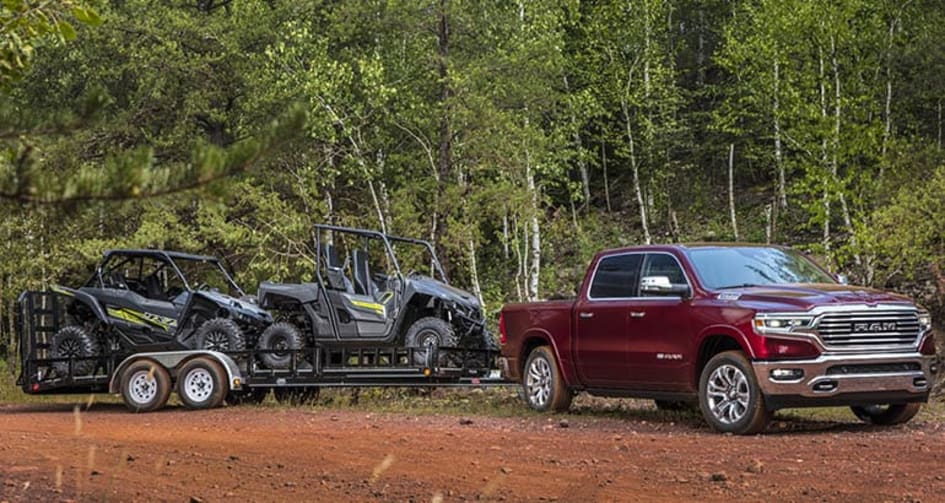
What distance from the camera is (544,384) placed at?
601 inches

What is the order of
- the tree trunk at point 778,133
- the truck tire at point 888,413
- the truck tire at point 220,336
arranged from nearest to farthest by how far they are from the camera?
the truck tire at point 888,413, the truck tire at point 220,336, the tree trunk at point 778,133

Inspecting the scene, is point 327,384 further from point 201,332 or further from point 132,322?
point 132,322

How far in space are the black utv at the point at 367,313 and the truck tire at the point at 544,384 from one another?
1851 mm

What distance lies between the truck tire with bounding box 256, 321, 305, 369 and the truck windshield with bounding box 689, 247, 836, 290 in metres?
6.72

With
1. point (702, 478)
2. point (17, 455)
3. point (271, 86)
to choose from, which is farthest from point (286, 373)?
point (271, 86)

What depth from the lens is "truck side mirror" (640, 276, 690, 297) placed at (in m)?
12.7

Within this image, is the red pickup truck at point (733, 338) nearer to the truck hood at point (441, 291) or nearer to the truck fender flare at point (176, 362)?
the truck hood at point (441, 291)

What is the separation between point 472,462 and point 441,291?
8.21 metres

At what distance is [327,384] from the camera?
17.1 m

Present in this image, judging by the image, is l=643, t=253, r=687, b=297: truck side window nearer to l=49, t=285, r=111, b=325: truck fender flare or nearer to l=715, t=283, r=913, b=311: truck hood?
l=715, t=283, r=913, b=311: truck hood

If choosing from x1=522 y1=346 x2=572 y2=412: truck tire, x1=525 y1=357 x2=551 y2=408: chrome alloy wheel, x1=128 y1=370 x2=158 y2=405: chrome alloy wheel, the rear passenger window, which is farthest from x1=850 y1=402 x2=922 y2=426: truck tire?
x1=128 y1=370 x2=158 y2=405: chrome alloy wheel

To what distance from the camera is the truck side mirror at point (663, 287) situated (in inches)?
501

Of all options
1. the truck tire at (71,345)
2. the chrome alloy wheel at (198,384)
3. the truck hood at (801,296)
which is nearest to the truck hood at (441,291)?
the chrome alloy wheel at (198,384)

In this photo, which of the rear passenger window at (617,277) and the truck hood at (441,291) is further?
the truck hood at (441,291)
